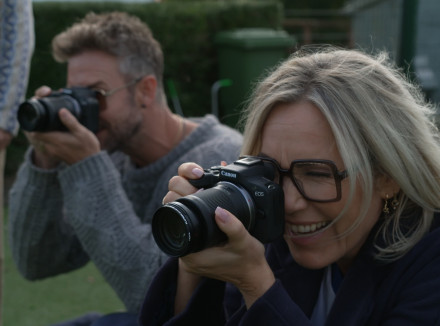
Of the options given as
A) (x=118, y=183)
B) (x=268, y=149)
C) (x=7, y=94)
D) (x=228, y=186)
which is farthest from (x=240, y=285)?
(x=7, y=94)

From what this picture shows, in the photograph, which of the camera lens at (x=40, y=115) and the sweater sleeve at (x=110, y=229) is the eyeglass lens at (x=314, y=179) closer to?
the sweater sleeve at (x=110, y=229)

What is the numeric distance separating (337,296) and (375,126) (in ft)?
1.38

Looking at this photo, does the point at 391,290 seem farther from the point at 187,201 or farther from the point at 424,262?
the point at 187,201

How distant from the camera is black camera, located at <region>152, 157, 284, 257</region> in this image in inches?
54.0

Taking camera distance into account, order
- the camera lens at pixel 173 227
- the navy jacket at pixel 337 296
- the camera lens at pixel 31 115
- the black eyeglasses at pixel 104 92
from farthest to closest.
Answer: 1. the black eyeglasses at pixel 104 92
2. the camera lens at pixel 31 115
3. the navy jacket at pixel 337 296
4. the camera lens at pixel 173 227

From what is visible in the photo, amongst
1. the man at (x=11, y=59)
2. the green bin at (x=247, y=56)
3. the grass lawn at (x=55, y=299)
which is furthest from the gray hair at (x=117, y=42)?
the green bin at (x=247, y=56)

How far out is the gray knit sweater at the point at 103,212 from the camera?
2238 mm

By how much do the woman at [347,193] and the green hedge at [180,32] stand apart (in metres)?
4.94

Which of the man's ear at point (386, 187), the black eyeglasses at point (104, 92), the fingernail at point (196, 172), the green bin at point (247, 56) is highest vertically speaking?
the fingernail at point (196, 172)

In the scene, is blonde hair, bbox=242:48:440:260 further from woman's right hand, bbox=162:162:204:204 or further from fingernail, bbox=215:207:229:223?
fingernail, bbox=215:207:229:223

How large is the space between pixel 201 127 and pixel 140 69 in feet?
1.23

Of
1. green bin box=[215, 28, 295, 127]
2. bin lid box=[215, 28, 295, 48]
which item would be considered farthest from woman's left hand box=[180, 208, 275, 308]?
bin lid box=[215, 28, 295, 48]

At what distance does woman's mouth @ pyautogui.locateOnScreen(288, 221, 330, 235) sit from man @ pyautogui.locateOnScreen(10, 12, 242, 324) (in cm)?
74

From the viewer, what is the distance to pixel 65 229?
2.66 meters
